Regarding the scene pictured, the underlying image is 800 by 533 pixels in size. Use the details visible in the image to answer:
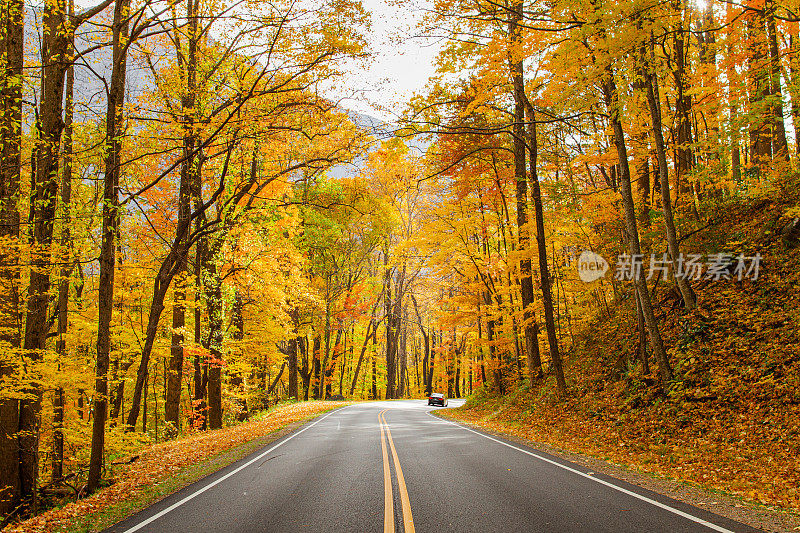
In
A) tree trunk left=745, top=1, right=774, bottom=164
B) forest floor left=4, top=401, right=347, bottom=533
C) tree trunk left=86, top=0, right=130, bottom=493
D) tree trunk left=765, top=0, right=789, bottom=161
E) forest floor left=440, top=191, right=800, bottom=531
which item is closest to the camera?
forest floor left=4, top=401, right=347, bottom=533

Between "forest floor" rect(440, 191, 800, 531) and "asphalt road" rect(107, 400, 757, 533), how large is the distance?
1508mm

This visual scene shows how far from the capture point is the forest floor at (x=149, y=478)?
253 inches

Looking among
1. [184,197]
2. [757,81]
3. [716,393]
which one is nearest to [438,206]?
[184,197]

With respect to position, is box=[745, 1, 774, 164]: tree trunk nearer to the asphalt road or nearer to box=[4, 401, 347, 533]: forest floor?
the asphalt road

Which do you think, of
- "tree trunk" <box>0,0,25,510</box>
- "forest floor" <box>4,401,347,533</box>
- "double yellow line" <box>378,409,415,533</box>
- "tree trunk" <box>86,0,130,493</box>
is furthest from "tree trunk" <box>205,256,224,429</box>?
"double yellow line" <box>378,409,415,533</box>

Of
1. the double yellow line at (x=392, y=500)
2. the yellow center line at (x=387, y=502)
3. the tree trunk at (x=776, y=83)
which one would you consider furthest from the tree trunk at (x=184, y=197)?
the tree trunk at (x=776, y=83)

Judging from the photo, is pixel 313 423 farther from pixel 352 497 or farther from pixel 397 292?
pixel 397 292

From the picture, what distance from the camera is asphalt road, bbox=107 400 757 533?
5129 mm

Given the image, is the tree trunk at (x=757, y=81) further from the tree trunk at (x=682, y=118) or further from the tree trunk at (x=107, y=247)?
the tree trunk at (x=107, y=247)

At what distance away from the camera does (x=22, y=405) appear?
9.11 m

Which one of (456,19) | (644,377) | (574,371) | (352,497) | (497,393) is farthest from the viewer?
(497,393)

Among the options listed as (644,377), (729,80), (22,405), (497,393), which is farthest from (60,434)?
(729,80)

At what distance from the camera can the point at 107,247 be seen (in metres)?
9.18

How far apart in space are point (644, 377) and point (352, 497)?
911 centimetres
